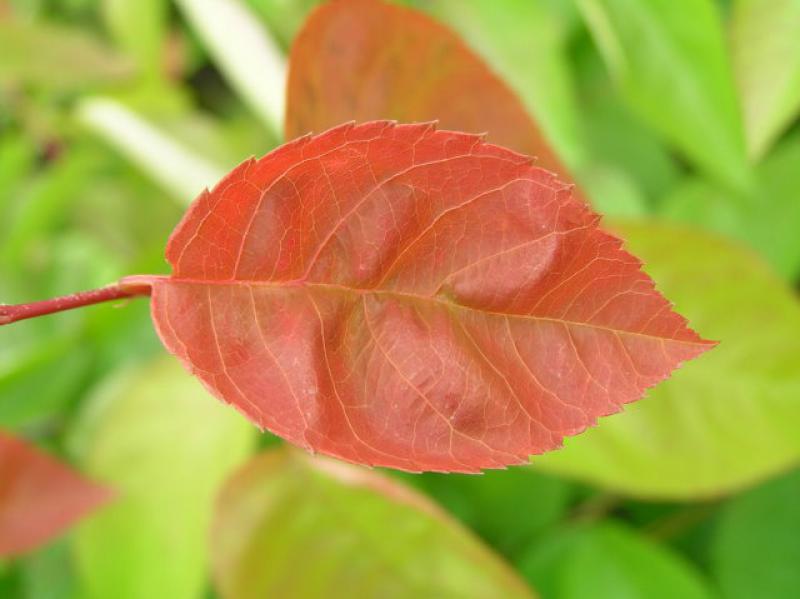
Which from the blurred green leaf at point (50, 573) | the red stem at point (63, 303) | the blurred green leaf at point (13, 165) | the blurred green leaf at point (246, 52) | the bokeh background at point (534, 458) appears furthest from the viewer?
the blurred green leaf at point (13, 165)

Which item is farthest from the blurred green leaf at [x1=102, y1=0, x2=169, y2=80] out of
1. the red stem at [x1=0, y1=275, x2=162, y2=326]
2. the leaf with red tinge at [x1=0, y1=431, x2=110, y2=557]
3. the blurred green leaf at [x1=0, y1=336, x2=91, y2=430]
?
the red stem at [x1=0, y1=275, x2=162, y2=326]

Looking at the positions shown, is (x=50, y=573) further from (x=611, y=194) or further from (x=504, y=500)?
(x=611, y=194)

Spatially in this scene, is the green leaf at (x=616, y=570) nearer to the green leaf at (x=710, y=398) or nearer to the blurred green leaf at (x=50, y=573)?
the green leaf at (x=710, y=398)

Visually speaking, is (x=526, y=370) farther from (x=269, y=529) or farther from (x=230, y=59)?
(x=230, y=59)

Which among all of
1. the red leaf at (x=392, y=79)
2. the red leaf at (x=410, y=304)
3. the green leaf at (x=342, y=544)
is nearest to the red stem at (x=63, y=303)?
the red leaf at (x=410, y=304)

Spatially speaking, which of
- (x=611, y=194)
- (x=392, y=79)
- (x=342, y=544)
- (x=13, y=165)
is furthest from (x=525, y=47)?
(x=13, y=165)

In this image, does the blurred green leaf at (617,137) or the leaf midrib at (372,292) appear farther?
the blurred green leaf at (617,137)

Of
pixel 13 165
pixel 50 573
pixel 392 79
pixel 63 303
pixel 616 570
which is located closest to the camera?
pixel 63 303
